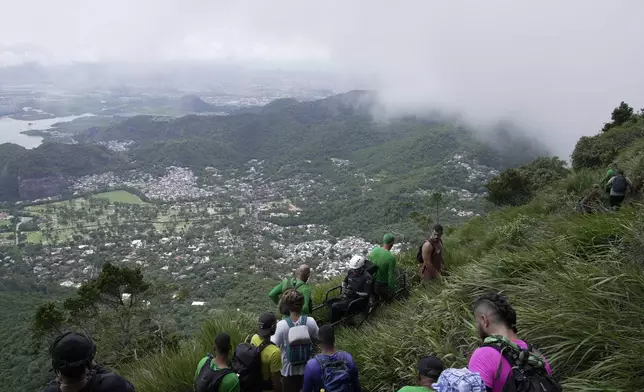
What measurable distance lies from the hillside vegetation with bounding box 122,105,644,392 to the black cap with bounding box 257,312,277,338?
110cm

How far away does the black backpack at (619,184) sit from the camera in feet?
22.3

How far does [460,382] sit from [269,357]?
2.19m

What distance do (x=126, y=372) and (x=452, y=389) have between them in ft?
15.9

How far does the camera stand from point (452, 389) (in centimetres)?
209

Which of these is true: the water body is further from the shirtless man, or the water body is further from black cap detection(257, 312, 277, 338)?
black cap detection(257, 312, 277, 338)

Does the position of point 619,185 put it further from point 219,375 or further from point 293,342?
point 219,375

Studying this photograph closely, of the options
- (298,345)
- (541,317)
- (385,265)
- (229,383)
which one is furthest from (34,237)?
(541,317)

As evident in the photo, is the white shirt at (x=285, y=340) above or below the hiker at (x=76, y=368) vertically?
below

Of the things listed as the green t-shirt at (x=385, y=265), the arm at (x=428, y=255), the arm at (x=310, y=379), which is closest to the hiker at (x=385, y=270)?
the green t-shirt at (x=385, y=265)

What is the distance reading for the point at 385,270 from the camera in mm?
5773

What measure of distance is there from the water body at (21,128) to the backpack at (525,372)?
15075 cm

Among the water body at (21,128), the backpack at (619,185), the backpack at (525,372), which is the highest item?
the backpack at (619,185)

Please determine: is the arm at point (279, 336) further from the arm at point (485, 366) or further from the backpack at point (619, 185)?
the backpack at point (619, 185)

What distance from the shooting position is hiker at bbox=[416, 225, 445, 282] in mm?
5906
